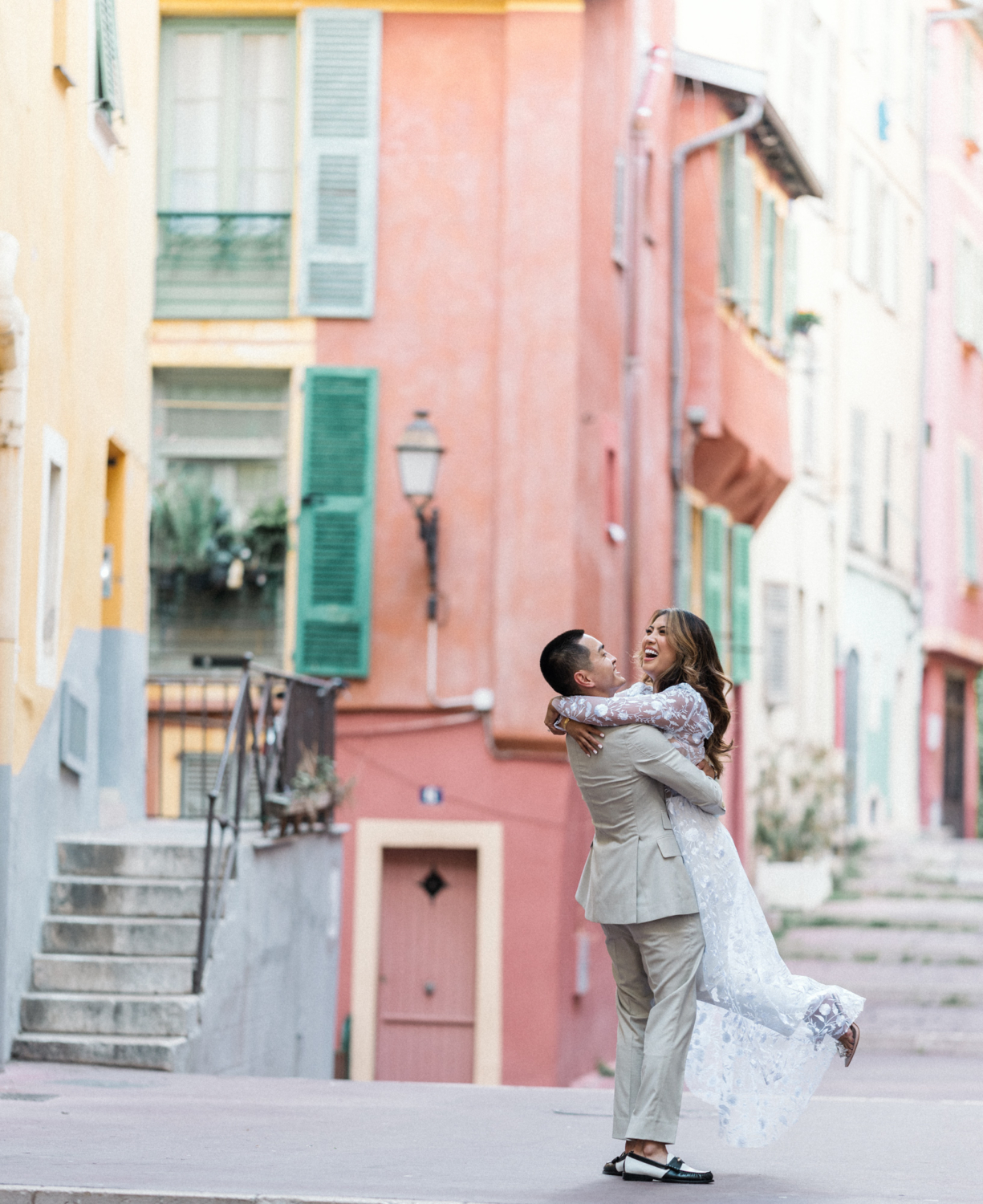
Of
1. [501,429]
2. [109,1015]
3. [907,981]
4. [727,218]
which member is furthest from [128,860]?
[727,218]

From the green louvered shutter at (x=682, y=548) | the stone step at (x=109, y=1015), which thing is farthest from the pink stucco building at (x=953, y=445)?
the stone step at (x=109, y=1015)

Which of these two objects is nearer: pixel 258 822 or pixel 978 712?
pixel 258 822

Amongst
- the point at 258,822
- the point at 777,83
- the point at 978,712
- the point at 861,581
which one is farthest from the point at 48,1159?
the point at 978,712

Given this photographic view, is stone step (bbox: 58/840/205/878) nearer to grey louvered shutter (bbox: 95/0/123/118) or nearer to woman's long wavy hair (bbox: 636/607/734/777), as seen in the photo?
grey louvered shutter (bbox: 95/0/123/118)

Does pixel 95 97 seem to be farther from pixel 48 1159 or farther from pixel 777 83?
pixel 777 83

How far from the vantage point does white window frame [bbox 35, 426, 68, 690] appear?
10.6 metres

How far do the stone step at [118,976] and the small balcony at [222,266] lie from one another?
9.12 m

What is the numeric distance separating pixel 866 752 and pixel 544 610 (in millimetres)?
13296

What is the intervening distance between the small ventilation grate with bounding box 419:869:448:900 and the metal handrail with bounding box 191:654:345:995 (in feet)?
14.6

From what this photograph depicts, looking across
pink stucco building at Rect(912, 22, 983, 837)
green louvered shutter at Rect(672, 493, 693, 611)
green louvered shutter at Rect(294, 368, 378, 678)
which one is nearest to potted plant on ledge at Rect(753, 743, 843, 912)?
green louvered shutter at Rect(672, 493, 693, 611)

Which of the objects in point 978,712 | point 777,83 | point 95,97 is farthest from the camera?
point 978,712

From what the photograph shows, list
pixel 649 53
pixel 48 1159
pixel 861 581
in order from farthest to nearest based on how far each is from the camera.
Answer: pixel 861 581 → pixel 649 53 → pixel 48 1159

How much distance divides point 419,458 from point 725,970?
11174 millimetres

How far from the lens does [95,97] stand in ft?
39.1
